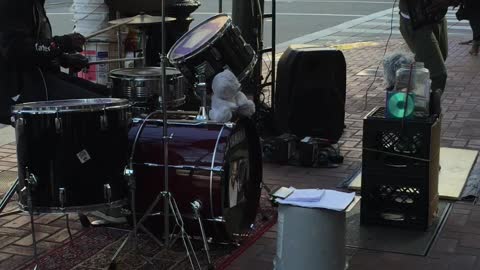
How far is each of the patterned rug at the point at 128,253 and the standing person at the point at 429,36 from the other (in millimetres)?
2903

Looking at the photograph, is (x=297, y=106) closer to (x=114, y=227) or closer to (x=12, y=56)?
(x=114, y=227)

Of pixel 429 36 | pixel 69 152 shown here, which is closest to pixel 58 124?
pixel 69 152

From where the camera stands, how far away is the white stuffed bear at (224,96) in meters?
4.18

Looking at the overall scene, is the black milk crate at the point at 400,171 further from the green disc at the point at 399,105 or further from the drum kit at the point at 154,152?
the drum kit at the point at 154,152

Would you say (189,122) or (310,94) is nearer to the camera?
(189,122)

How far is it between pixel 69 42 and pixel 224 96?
98 centimetres

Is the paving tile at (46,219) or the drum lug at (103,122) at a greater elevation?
the drum lug at (103,122)

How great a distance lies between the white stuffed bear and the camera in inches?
165

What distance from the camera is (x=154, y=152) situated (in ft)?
13.4

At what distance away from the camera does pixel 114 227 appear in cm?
465

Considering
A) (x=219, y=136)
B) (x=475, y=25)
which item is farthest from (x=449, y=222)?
(x=475, y=25)

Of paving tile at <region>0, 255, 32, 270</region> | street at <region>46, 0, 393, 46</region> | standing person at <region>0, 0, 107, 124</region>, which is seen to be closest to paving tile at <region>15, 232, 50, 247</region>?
paving tile at <region>0, 255, 32, 270</region>

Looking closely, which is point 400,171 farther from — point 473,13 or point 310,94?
point 473,13

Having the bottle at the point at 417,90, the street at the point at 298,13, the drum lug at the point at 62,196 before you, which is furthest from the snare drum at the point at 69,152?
the street at the point at 298,13
